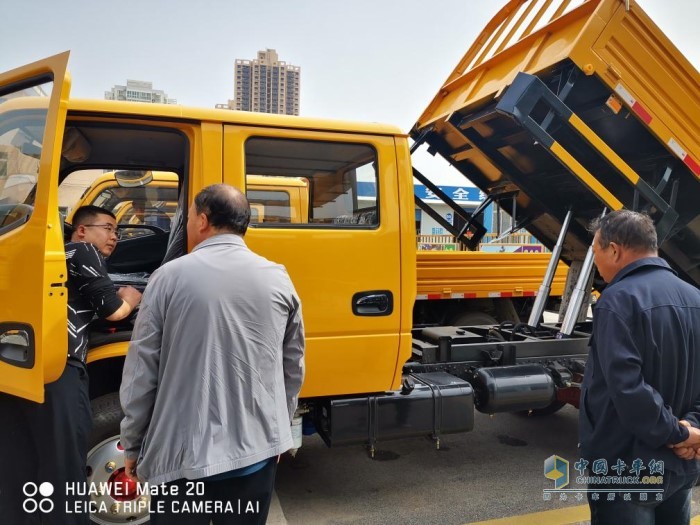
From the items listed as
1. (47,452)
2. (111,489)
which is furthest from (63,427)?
(111,489)

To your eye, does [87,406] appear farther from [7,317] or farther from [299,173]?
[299,173]

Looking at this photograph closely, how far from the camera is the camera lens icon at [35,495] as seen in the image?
2.17m

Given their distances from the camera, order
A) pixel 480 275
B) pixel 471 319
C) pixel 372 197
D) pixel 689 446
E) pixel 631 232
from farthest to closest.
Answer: pixel 471 319 → pixel 480 275 → pixel 372 197 → pixel 631 232 → pixel 689 446

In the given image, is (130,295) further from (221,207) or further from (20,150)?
(221,207)

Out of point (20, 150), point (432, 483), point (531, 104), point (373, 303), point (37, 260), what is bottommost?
point (432, 483)

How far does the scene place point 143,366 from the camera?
5.05 feet

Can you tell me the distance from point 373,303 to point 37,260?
65.3 inches

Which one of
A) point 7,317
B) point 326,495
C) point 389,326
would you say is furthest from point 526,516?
point 7,317

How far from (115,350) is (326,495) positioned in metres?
1.78

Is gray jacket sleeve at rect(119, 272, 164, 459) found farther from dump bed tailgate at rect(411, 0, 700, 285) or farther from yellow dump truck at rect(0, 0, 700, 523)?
dump bed tailgate at rect(411, 0, 700, 285)

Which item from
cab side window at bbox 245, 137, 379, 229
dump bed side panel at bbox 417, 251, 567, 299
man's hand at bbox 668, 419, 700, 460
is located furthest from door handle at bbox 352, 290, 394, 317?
dump bed side panel at bbox 417, 251, 567, 299

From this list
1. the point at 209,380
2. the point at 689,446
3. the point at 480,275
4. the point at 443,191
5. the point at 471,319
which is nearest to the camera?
the point at 209,380

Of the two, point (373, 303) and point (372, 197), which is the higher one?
point (372, 197)

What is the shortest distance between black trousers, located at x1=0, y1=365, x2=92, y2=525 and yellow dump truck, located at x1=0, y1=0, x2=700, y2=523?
0.18 meters
